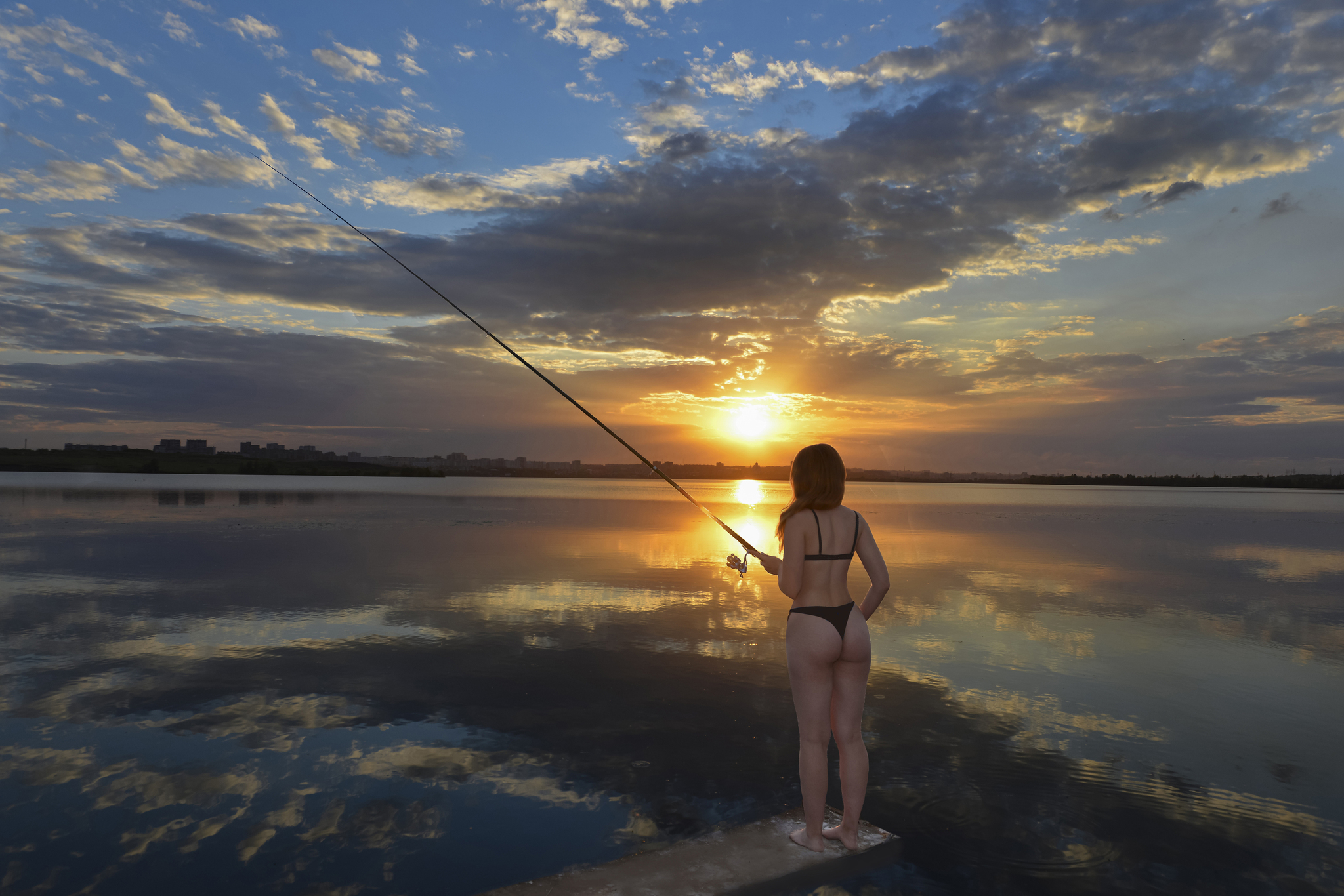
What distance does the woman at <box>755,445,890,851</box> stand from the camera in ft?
14.9

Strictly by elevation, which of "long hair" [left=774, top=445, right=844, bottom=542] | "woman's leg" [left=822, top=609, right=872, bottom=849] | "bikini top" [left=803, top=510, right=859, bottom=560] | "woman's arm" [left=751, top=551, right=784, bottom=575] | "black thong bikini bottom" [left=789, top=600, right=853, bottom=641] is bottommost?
"woman's leg" [left=822, top=609, right=872, bottom=849]

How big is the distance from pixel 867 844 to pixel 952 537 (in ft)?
85.2

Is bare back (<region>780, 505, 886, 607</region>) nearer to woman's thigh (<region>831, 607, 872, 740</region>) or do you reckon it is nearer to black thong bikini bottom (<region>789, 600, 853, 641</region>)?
black thong bikini bottom (<region>789, 600, 853, 641</region>)

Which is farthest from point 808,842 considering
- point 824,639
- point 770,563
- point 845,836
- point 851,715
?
point 770,563

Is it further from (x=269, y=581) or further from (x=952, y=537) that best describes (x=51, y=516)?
(x=952, y=537)

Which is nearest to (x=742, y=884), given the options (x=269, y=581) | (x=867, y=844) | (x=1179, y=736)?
(x=867, y=844)

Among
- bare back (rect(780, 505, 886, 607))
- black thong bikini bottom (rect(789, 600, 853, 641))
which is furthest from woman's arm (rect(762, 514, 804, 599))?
black thong bikini bottom (rect(789, 600, 853, 641))

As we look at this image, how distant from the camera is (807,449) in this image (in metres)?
4.83

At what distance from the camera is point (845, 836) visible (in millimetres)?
4707

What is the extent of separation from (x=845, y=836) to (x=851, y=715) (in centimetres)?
83

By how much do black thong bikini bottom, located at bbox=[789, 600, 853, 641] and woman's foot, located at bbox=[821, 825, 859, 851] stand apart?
131 centimetres

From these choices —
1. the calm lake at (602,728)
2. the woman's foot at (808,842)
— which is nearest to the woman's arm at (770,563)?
the woman's foot at (808,842)

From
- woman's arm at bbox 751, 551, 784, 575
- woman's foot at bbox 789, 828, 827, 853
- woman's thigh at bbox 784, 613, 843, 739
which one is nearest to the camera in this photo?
woman's thigh at bbox 784, 613, 843, 739

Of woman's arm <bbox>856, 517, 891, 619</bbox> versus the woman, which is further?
woman's arm <bbox>856, 517, 891, 619</bbox>
